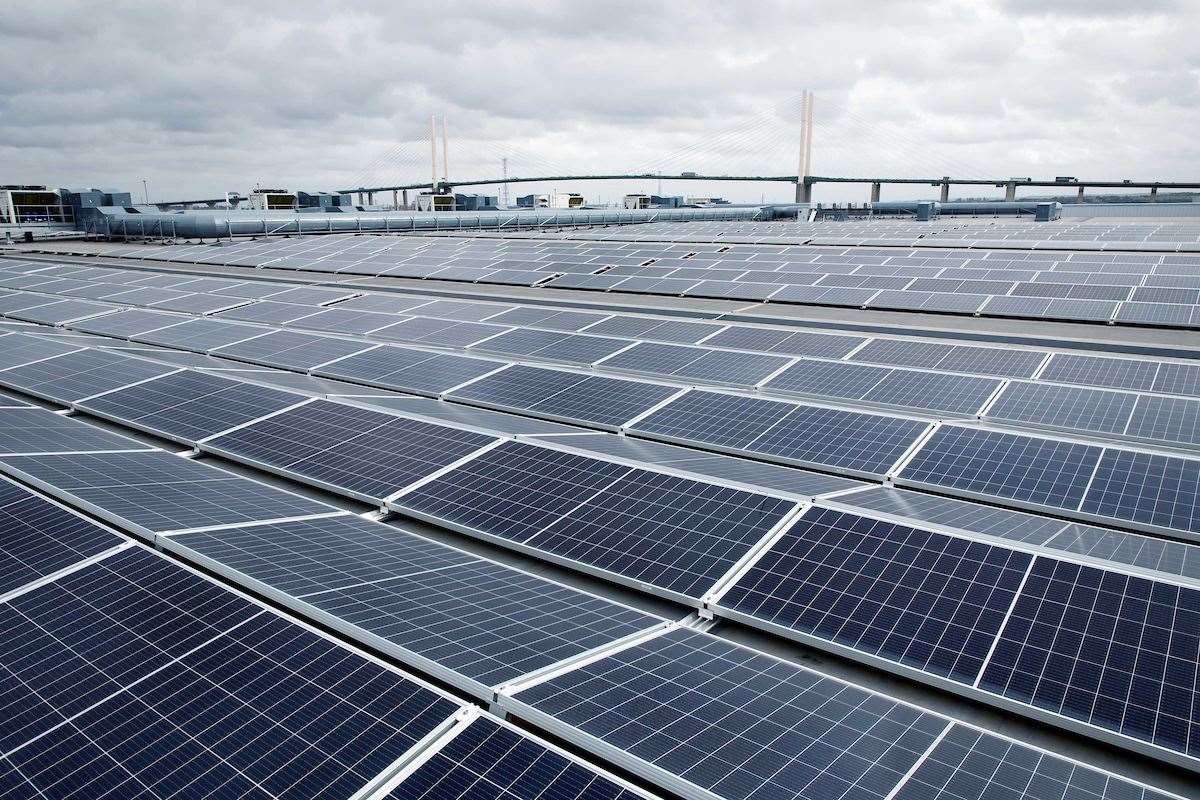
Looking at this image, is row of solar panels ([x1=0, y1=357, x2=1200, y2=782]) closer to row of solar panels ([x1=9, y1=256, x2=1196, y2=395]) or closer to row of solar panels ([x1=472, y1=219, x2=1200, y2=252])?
row of solar panels ([x1=9, y1=256, x2=1196, y2=395])

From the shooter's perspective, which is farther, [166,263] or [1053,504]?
[166,263]

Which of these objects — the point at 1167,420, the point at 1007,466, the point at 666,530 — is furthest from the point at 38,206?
the point at 1167,420

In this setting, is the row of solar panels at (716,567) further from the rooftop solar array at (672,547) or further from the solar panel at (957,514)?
the solar panel at (957,514)

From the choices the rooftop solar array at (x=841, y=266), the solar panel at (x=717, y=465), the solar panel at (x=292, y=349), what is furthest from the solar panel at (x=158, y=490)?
the rooftop solar array at (x=841, y=266)

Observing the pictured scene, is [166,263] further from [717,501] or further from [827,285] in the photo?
[717,501]

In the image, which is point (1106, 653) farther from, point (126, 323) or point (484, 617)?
point (126, 323)

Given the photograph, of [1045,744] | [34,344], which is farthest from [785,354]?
[34,344]
